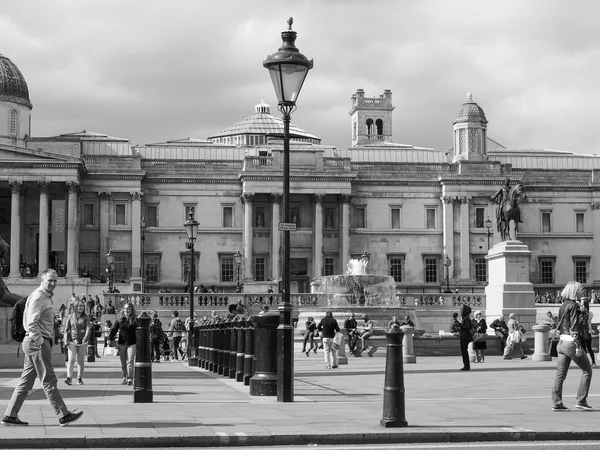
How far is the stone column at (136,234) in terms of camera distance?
8875 centimetres

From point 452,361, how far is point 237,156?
59.7 metres

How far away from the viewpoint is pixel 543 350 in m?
37.4

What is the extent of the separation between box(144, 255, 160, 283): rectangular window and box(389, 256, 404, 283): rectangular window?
17.9 metres

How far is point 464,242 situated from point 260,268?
15.7 meters

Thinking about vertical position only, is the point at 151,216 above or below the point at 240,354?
above

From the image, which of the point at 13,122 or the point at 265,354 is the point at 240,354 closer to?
the point at 265,354

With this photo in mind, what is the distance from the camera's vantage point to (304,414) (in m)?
17.6

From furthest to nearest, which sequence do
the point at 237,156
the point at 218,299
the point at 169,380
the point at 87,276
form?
the point at 237,156, the point at 87,276, the point at 218,299, the point at 169,380

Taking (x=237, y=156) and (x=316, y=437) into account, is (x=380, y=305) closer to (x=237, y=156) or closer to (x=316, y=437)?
(x=237, y=156)

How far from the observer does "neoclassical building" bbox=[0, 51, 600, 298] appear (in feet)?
289

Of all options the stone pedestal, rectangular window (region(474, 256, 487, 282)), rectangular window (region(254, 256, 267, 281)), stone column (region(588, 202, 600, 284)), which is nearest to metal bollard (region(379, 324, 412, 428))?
the stone pedestal

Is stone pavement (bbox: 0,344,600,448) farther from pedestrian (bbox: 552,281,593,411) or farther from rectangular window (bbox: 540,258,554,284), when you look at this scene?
rectangular window (bbox: 540,258,554,284)

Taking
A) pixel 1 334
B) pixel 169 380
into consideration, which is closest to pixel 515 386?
pixel 169 380

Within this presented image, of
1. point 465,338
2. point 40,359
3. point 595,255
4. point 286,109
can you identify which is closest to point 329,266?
point 595,255
